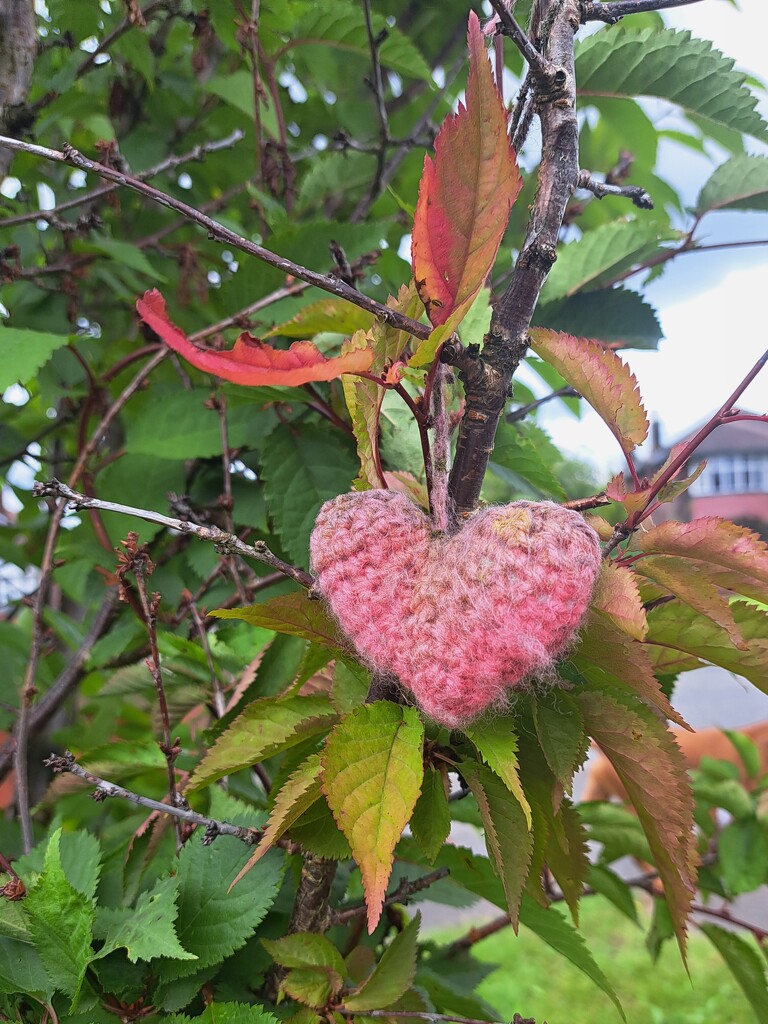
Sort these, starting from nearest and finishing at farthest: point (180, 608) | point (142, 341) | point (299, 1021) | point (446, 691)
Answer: point (446, 691) → point (299, 1021) → point (180, 608) → point (142, 341)

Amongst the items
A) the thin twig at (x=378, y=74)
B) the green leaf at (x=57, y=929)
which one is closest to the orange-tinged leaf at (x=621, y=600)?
the green leaf at (x=57, y=929)

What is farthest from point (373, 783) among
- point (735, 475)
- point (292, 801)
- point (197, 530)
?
point (735, 475)

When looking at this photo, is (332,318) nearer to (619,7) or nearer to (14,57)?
(619,7)

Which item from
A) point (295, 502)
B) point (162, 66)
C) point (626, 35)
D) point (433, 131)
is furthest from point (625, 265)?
point (162, 66)

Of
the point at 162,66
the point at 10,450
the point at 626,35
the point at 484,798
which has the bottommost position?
the point at 484,798

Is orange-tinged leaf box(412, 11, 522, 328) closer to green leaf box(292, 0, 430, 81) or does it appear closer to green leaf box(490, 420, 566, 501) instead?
green leaf box(490, 420, 566, 501)

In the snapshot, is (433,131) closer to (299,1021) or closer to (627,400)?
(627,400)
